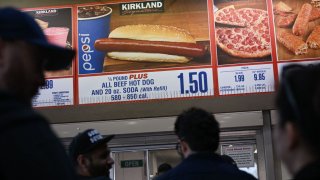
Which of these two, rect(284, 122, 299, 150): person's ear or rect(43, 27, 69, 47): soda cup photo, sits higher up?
rect(43, 27, 69, 47): soda cup photo

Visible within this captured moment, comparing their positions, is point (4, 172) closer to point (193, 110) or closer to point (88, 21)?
point (193, 110)

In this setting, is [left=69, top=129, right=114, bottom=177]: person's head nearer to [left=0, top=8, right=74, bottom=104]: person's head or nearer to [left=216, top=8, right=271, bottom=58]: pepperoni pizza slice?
[left=0, top=8, right=74, bottom=104]: person's head

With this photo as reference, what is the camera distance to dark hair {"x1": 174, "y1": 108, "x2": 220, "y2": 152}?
2.39 meters

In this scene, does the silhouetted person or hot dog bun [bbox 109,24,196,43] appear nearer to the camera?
the silhouetted person

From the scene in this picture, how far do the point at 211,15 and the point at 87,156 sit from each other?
11.2ft

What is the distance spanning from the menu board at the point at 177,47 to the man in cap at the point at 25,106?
4459 mm

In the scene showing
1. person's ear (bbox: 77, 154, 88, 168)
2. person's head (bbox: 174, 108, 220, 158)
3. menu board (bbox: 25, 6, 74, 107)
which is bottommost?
person's ear (bbox: 77, 154, 88, 168)

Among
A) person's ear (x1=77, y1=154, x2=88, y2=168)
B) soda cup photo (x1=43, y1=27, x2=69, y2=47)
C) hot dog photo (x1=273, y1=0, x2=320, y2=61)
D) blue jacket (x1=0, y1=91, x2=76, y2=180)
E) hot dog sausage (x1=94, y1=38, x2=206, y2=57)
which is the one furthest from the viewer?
soda cup photo (x1=43, y1=27, x2=69, y2=47)

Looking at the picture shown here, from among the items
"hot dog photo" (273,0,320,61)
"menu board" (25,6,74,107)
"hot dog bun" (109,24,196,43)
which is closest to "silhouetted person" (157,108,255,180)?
"hot dog bun" (109,24,196,43)

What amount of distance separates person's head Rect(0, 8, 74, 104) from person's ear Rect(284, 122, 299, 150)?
2.18ft

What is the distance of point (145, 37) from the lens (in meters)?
5.94

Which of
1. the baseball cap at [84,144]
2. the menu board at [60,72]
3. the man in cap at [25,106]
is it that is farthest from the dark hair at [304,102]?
the menu board at [60,72]

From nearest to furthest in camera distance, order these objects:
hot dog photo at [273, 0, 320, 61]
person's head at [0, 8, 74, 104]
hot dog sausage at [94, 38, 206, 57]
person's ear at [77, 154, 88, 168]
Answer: person's head at [0, 8, 74, 104]
person's ear at [77, 154, 88, 168]
hot dog photo at [273, 0, 320, 61]
hot dog sausage at [94, 38, 206, 57]

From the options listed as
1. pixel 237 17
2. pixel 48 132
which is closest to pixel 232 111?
pixel 237 17
